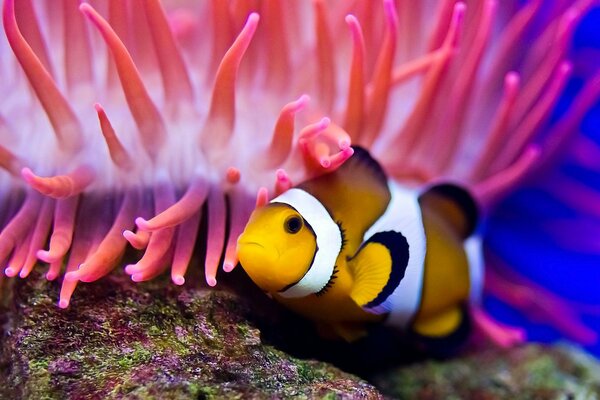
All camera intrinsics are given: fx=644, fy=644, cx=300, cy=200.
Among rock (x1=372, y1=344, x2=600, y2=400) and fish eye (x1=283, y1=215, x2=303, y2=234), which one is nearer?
fish eye (x1=283, y1=215, x2=303, y2=234)

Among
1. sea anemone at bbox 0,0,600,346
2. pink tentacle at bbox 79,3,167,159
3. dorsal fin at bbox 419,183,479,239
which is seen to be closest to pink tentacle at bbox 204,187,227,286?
sea anemone at bbox 0,0,600,346

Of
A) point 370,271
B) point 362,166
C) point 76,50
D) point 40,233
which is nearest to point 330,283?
point 370,271

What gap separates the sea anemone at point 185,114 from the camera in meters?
0.89

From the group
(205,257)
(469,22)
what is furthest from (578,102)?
(205,257)

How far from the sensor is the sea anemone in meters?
0.89

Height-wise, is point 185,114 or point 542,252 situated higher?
point 185,114

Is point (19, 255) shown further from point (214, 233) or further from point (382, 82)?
point (382, 82)

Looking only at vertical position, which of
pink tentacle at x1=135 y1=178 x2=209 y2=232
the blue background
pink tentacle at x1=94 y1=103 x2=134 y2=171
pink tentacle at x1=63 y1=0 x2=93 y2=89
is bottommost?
the blue background

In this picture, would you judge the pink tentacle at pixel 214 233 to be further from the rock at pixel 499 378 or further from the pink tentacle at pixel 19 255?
the rock at pixel 499 378

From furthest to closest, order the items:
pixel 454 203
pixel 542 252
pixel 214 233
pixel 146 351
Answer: pixel 542 252
pixel 454 203
pixel 214 233
pixel 146 351

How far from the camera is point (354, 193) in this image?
0.98 meters

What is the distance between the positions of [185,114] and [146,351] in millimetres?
360

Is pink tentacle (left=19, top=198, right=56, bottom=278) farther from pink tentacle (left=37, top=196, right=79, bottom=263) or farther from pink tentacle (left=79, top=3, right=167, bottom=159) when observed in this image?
pink tentacle (left=79, top=3, right=167, bottom=159)

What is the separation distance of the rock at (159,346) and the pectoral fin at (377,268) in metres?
0.12
